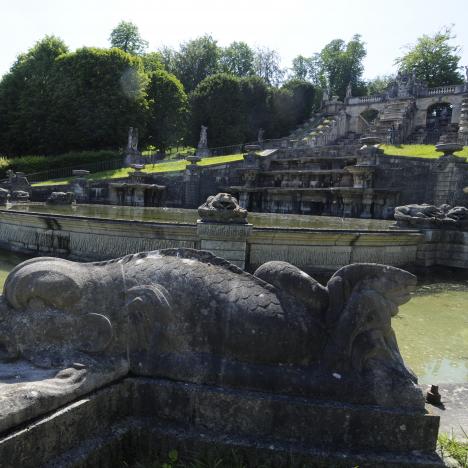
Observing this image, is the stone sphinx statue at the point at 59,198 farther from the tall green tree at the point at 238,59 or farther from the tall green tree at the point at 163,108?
the tall green tree at the point at 238,59

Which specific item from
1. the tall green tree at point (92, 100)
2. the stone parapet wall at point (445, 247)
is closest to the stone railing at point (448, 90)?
the tall green tree at point (92, 100)

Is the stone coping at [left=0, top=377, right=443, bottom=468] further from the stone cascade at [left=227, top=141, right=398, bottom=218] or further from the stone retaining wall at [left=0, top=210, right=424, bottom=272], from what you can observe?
the stone cascade at [left=227, top=141, right=398, bottom=218]

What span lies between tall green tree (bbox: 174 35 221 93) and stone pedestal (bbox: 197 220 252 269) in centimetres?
5999

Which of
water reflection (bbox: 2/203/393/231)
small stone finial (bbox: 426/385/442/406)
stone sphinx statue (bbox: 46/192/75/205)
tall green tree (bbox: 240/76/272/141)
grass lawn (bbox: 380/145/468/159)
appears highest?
tall green tree (bbox: 240/76/272/141)

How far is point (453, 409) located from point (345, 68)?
7070cm

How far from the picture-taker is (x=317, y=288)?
3.00m

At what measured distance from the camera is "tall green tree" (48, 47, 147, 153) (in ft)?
126

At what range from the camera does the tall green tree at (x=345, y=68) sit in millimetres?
66875

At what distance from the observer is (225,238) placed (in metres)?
8.35

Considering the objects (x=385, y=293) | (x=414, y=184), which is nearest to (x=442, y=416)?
(x=385, y=293)

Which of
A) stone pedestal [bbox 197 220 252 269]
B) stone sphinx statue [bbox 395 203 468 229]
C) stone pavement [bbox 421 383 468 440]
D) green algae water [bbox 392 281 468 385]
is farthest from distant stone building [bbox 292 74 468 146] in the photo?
stone pavement [bbox 421 383 468 440]

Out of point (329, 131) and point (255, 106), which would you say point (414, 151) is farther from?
point (255, 106)

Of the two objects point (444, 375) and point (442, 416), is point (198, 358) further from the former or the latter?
point (444, 375)

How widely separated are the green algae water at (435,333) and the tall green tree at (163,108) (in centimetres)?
3764
